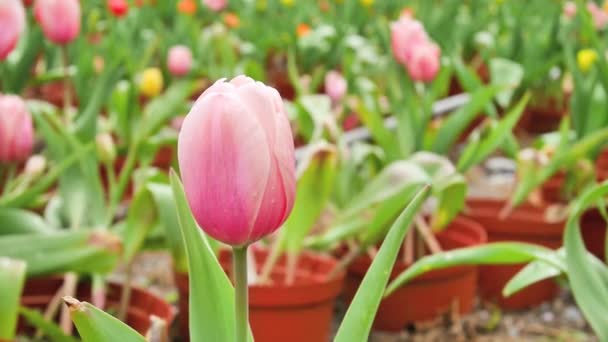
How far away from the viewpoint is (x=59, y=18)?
5.34 feet

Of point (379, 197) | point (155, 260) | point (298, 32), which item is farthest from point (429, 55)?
point (298, 32)

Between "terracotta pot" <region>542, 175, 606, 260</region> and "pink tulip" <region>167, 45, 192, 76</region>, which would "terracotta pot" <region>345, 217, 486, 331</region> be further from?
"pink tulip" <region>167, 45, 192, 76</region>

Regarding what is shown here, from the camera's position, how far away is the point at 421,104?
2049 mm

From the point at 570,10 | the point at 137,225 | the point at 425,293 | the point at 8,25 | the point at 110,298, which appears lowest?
the point at 425,293

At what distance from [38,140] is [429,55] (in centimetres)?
108

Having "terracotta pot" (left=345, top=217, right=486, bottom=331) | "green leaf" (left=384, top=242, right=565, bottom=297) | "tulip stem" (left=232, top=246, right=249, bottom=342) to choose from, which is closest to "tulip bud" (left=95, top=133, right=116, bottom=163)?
"terracotta pot" (left=345, top=217, right=486, bottom=331)

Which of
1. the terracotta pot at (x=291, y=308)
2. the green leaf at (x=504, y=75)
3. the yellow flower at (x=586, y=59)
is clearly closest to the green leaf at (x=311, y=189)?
the terracotta pot at (x=291, y=308)

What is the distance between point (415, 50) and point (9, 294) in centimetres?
94

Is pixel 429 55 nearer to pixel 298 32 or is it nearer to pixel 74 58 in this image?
pixel 74 58

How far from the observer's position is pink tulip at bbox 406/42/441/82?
5.98 ft

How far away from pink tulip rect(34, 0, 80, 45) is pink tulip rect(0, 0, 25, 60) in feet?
0.76

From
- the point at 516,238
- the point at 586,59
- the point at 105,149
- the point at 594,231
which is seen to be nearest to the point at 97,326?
the point at 105,149

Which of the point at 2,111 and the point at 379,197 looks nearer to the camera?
the point at 2,111

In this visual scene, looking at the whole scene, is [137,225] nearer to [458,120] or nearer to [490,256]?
[490,256]
